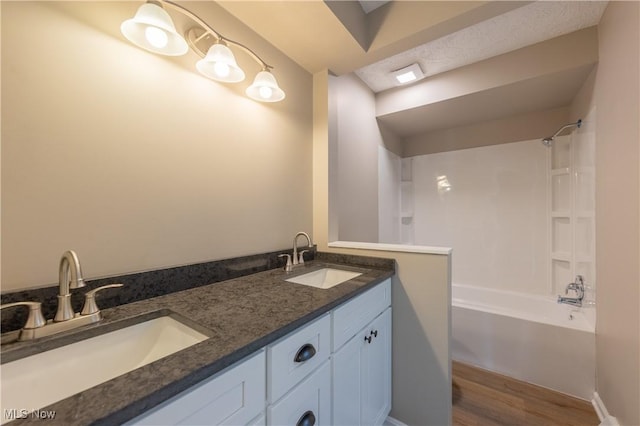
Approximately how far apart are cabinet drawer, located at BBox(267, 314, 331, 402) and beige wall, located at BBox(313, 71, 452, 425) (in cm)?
68

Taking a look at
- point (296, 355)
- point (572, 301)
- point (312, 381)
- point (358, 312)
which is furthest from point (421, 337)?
point (572, 301)

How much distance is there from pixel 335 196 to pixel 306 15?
108cm

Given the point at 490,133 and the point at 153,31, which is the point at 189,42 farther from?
the point at 490,133

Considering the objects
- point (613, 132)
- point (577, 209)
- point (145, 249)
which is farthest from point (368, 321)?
point (577, 209)

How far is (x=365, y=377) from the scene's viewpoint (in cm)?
118

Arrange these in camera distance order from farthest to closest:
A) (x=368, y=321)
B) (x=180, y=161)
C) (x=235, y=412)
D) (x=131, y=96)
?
1. (x=368, y=321)
2. (x=180, y=161)
3. (x=131, y=96)
4. (x=235, y=412)

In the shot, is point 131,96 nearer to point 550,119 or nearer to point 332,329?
point 332,329

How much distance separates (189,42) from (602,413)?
10.0 ft

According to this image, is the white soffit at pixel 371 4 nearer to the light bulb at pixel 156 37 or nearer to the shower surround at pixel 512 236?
the light bulb at pixel 156 37

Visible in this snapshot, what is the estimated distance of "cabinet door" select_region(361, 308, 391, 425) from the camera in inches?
46.7

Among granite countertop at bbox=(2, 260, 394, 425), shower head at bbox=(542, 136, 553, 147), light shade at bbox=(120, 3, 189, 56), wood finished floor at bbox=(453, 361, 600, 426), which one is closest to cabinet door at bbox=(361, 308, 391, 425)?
granite countertop at bbox=(2, 260, 394, 425)

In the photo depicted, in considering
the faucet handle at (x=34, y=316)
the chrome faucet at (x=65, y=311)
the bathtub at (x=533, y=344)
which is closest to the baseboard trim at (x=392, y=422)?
the bathtub at (x=533, y=344)

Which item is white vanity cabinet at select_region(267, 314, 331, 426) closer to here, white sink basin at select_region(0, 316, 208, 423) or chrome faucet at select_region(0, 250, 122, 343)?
white sink basin at select_region(0, 316, 208, 423)

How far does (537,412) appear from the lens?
1.51 meters
